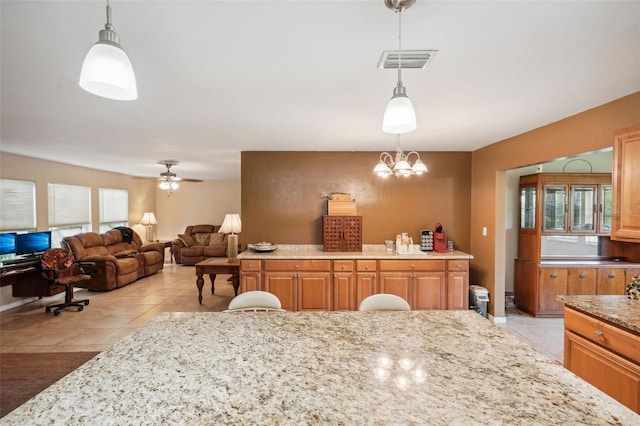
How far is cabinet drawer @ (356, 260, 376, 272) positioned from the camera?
4.06 metres

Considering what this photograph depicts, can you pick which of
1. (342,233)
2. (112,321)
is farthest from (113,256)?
(342,233)

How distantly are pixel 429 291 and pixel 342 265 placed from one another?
1.22 m

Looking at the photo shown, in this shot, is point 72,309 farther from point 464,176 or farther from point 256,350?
point 464,176

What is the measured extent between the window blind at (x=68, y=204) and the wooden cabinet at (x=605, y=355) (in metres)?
7.71

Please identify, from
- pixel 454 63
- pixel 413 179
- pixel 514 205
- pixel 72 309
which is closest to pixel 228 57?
pixel 454 63

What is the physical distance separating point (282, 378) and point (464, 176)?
14.9 feet

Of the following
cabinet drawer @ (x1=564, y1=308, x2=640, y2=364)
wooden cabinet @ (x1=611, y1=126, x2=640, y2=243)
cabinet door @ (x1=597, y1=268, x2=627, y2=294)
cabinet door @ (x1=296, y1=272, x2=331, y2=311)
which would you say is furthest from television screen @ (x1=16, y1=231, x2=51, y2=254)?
cabinet door @ (x1=597, y1=268, x2=627, y2=294)

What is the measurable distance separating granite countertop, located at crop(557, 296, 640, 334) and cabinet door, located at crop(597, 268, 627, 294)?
2.38 m

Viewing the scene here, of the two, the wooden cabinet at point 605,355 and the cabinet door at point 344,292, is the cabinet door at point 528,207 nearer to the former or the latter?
the wooden cabinet at point 605,355

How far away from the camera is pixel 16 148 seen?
4.46 metres

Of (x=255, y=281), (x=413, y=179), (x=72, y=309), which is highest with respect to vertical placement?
(x=413, y=179)

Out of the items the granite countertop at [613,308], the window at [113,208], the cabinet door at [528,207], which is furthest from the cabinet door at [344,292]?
the window at [113,208]

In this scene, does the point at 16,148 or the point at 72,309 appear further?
the point at 72,309

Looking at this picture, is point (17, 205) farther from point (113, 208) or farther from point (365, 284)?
point (365, 284)
